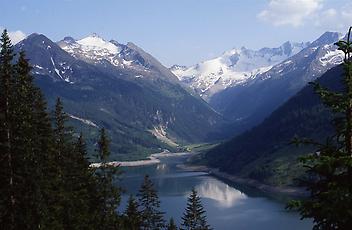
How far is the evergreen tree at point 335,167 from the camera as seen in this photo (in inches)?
739

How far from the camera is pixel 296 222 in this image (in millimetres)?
169875

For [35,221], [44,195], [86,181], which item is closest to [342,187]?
[35,221]

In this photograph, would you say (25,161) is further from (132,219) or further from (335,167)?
(132,219)

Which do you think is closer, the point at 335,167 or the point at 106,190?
the point at 335,167

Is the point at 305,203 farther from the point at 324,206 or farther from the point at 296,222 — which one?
the point at 296,222

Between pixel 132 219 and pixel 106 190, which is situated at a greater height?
pixel 106 190

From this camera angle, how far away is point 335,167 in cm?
1975

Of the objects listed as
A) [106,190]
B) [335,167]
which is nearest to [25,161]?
[335,167]

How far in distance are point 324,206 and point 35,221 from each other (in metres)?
21.0

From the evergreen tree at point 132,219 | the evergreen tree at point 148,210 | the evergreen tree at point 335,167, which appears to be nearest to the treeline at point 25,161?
the evergreen tree at point 335,167

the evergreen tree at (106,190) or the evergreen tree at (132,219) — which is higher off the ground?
the evergreen tree at (106,190)

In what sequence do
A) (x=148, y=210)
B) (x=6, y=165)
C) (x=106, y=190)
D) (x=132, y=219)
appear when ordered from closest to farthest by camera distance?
1. (x=6, y=165)
2. (x=106, y=190)
3. (x=132, y=219)
4. (x=148, y=210)

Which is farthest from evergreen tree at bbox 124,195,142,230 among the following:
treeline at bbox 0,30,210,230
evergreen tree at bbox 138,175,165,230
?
treeline at bbox 0,30,210,230

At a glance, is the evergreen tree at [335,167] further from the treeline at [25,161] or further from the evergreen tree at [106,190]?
the evergreen tree at [106,190]
